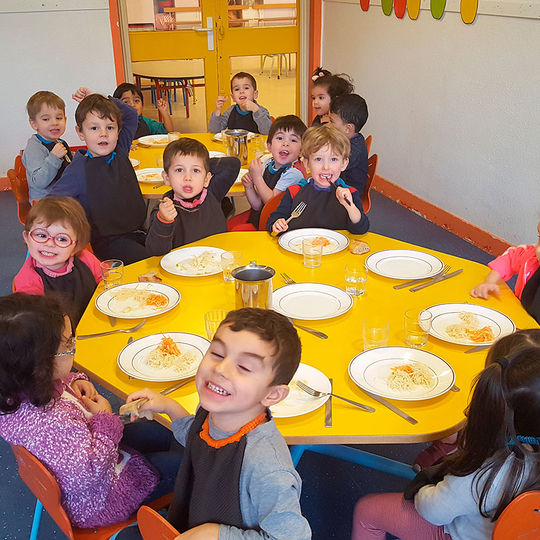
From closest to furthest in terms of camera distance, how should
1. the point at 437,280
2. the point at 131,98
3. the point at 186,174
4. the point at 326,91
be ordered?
1. the point at 437,280
2. the point at 186,174
3. the point at 326,91
4. the point at 131,98

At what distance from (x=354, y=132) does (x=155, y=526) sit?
10.8 ft

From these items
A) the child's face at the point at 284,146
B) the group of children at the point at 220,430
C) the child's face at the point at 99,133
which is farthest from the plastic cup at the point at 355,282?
the child's face at the point at 99,133

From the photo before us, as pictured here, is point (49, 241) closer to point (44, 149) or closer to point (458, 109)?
point (44, 149)

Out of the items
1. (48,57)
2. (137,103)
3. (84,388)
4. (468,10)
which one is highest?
(468,10)

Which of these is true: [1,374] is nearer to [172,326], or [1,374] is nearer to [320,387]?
[172,326]

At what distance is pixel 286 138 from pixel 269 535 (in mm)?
2657

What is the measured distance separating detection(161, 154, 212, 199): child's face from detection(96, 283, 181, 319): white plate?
76 cm

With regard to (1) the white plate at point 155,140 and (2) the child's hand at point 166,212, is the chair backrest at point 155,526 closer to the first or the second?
(2) the child's hand at point 166,212

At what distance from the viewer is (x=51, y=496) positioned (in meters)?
1.49

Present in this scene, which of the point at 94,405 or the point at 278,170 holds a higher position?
the point at 278,170

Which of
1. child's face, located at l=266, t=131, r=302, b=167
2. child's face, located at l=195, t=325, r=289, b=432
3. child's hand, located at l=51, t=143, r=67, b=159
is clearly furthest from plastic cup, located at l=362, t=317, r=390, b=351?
child's hand, located at l=51, t=143, r=67, b=159

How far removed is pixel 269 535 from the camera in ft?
4.20

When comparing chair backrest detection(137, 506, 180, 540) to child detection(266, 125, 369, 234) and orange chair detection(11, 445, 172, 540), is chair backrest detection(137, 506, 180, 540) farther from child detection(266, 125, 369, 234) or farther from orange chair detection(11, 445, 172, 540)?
child detection(266, 125, 369, 234)

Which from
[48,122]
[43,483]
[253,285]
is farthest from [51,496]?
[48,122]
